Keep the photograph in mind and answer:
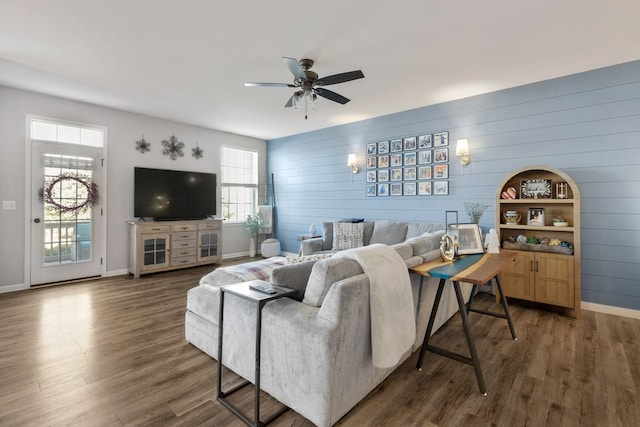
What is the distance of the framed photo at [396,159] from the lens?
16.4 ft

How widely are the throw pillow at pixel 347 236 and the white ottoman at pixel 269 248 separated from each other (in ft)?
6.77

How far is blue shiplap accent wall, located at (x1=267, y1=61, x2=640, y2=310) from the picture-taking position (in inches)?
129

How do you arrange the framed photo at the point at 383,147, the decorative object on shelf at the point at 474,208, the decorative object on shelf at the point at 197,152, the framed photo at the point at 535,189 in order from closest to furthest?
the framed photo at the point at 535,189
the decorative object on shelf at the point at 474,208
the framed photo at the point at 383,147
the decorative object on shelf at the point at 197,152

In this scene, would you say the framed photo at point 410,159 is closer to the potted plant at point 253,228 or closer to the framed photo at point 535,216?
the framed photo at point 535,216

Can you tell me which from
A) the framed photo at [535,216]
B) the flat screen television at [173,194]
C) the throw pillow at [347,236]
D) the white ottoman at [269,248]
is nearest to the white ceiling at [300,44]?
the flat screen television at [173,194]

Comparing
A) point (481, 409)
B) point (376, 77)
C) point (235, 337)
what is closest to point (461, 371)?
point (481, 409)

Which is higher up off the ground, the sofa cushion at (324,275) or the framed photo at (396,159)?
the framed photo at (396,159)

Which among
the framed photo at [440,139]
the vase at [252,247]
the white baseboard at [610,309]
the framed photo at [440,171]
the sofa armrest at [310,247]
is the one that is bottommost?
the white baseboard at [610,309]

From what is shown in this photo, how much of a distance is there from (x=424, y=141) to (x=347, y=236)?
1937 millimetres

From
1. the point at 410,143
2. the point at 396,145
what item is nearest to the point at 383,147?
the point at 396,145

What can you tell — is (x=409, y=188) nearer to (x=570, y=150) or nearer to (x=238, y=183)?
(x=570, y=150)

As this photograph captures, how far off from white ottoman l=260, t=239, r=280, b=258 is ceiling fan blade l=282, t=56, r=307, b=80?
419 centimetres

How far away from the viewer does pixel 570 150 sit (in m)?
3.57

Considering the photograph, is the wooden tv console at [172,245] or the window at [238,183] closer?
the wooden tv console at [172,245]
